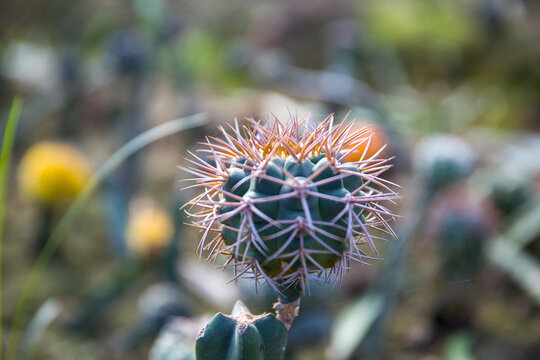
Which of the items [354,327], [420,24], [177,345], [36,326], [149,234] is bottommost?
[354,327]

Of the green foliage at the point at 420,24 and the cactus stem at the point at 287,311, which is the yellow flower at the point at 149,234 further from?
the green foliage at the point at 420,24

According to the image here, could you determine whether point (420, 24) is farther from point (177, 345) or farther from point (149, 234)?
point (177, 345)

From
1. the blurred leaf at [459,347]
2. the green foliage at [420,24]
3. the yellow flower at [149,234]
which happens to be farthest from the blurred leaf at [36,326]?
the green foliage at [420,24]

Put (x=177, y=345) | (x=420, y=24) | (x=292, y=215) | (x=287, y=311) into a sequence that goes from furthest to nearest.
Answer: (x=420, y=24)
(x=177, y=345)
(x=287, y=311)
(x=292, y=215)

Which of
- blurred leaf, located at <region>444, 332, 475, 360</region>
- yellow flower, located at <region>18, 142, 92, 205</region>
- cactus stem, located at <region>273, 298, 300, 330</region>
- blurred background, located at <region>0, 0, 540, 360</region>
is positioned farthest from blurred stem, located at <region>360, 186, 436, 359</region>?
yellow flower, located at <region>18, 142, 92, 205</region>

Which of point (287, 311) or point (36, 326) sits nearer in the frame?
point (287, 311)

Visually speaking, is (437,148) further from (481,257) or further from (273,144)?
(273,144)

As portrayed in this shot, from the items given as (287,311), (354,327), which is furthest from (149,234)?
(287,311)

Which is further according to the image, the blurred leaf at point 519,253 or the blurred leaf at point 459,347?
the blurred leaf at point 519,253
